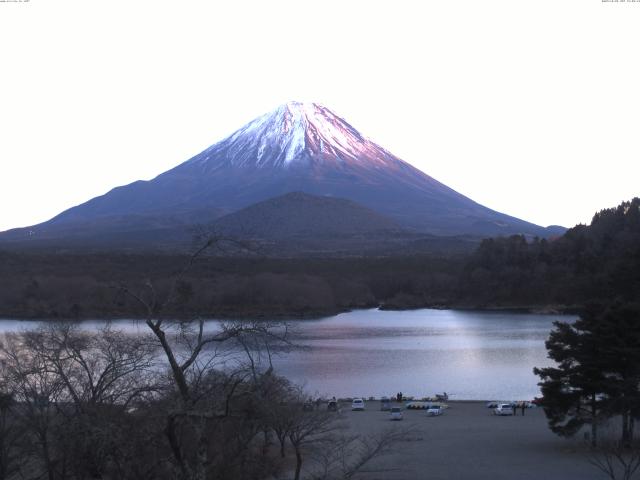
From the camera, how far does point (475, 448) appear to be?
13.4 m

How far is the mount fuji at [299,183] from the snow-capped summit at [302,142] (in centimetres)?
12

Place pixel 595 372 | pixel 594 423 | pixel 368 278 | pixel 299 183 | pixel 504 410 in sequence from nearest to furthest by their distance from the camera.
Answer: pixel 594 423
pixel 595 372
pixel 504 410
pixel 368 278
pixel 299 183

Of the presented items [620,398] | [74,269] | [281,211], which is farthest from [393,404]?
[281,211]

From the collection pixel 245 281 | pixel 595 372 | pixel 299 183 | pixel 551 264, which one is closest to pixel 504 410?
pixel 595 372

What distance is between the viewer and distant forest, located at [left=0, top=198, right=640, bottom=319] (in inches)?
1772

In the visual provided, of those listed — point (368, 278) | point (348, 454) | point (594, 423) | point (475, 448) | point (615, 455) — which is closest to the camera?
point (615, 455)

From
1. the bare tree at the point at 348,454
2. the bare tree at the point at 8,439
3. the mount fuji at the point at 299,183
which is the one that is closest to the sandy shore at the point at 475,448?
the bare tree at the point at 348,454

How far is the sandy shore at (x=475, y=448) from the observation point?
1154cm

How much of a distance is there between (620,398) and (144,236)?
70.2 metres

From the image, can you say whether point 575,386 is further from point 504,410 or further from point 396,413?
point 396,413

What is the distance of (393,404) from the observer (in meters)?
18.0

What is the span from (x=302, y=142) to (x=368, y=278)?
54.2 metres

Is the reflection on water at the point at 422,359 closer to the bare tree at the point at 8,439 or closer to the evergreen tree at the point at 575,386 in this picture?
the evergreen tree at the point at 575,386

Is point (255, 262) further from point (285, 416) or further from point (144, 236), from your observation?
point (285, 416)
